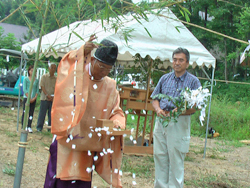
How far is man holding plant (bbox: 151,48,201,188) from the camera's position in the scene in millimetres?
3861

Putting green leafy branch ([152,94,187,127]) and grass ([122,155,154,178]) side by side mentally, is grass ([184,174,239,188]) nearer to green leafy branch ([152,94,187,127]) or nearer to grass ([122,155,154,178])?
grass ([122,155,154,178])

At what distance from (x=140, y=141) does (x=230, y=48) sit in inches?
588

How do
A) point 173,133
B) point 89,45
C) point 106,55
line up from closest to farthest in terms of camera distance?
point 89,45 → point 106,55 → point 173,133

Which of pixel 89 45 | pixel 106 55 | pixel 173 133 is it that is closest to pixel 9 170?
pixel 173 133

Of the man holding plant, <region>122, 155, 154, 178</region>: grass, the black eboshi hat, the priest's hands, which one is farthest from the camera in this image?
<region>122, 155, 154, 178</region>: grass

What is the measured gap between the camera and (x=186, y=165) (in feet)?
21.0

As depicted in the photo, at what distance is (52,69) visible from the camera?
7906 millimetres

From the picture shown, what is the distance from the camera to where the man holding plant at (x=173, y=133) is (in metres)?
3.86

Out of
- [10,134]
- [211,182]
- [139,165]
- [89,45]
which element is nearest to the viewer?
[89,45]

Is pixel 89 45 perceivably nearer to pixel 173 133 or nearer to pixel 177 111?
pixel 177 111

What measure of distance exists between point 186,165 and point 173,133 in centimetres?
282

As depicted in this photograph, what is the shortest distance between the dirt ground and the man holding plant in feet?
2.91

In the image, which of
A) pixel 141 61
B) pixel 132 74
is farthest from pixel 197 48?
pixel 132 74

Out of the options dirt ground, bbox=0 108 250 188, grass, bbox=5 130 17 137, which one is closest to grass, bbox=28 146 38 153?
dirt ground, bbox=0 108 250 188
